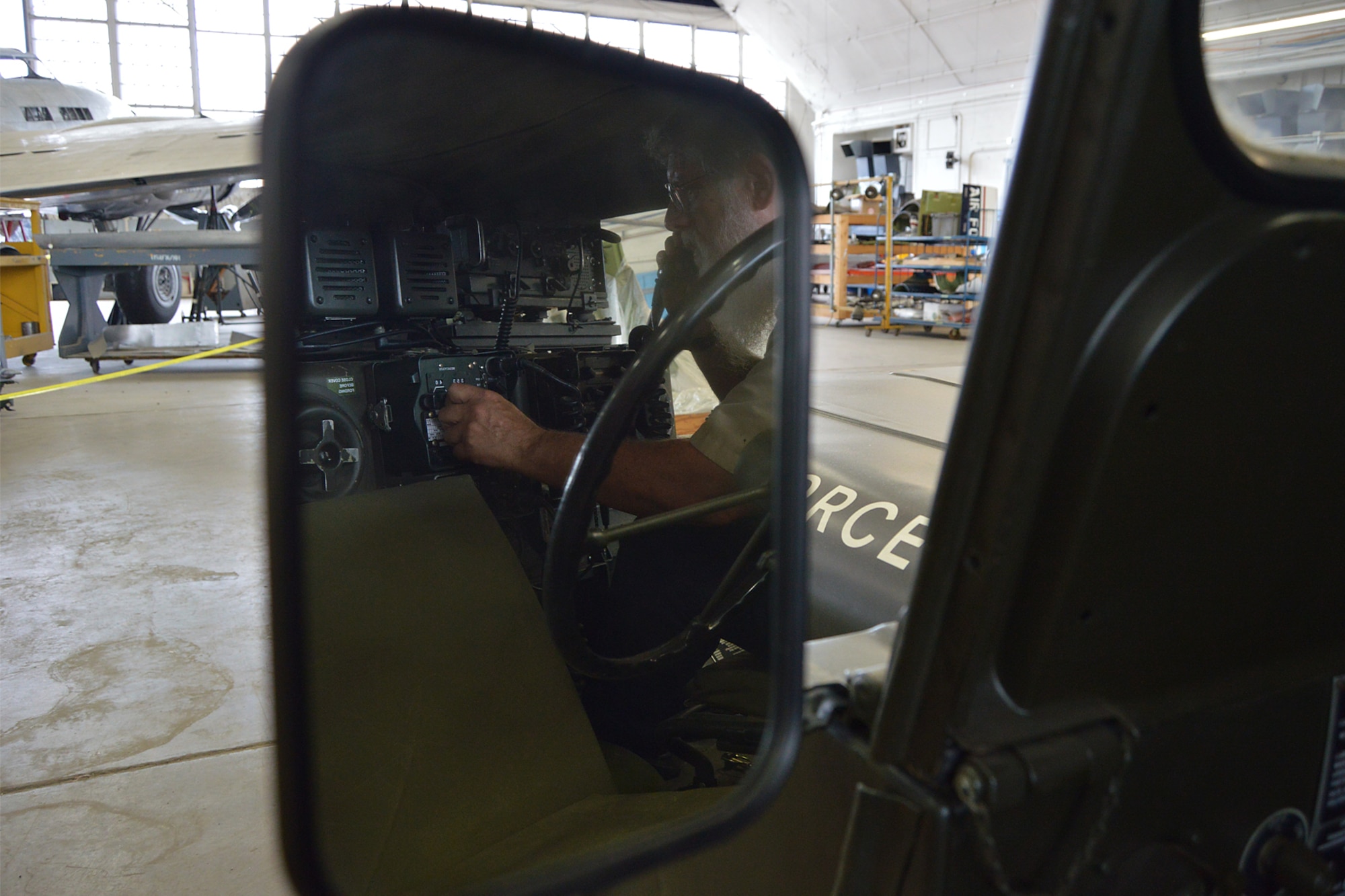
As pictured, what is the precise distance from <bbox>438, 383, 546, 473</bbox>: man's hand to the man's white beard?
0.88ft

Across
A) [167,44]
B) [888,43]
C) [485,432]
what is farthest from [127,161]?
[888,43]

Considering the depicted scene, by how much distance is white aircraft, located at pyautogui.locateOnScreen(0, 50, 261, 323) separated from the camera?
6.13 m

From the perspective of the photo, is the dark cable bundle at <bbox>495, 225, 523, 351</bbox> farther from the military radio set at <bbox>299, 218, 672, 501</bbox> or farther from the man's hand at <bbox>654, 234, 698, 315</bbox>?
the man's hand at <bbox>654, 234, 698, 315</bbox>

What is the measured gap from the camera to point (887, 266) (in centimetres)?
973

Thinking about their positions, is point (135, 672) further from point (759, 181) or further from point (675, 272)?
point (759, 181)

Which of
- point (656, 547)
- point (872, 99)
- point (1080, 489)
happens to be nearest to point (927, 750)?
point (1080, 489)

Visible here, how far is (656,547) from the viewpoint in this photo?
3.61ft

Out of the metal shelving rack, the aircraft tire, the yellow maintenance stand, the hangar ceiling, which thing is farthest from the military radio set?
the hangar ceiling

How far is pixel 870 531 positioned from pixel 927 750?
2.73ft

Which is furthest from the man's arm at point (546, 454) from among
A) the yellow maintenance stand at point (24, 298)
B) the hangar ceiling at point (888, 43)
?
the hangar ceiling at point (888, 43)

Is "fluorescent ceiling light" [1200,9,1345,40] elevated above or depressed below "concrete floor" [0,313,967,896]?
above

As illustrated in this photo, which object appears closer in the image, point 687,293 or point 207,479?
point 687,293

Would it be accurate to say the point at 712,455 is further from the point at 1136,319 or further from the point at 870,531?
the point at 1136,319

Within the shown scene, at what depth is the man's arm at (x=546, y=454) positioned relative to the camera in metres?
1.07
